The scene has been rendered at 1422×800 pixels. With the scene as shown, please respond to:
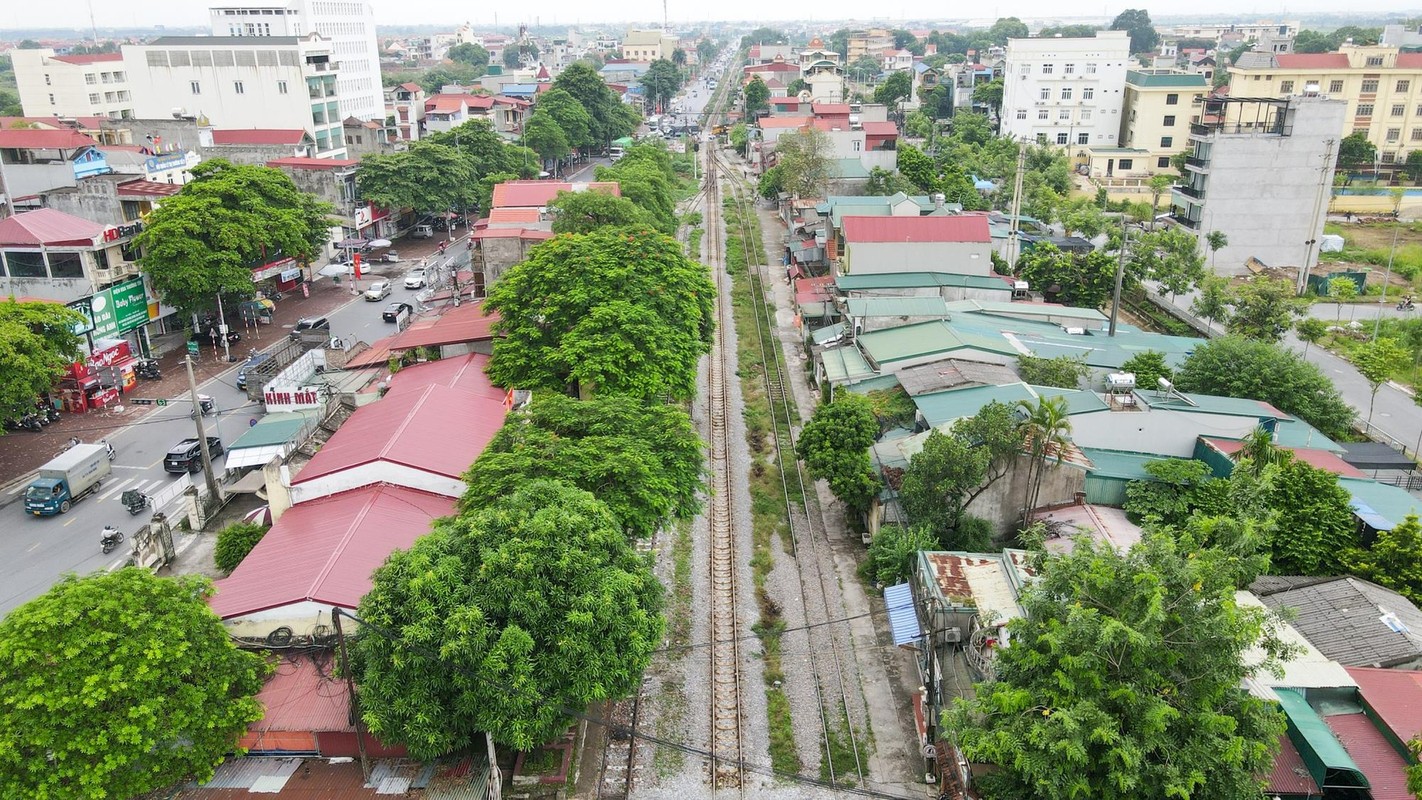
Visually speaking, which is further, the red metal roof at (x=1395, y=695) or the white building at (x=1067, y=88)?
the white building at (x=1067, y=88)

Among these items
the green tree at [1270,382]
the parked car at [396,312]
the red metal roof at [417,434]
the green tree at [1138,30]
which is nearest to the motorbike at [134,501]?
the red metal roof at [417,434]

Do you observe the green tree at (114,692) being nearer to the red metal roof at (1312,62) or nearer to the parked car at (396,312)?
the parked car at (396,312)

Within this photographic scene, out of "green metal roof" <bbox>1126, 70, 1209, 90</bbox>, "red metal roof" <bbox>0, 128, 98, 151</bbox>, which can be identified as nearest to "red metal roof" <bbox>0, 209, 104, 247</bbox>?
"red metal roof" <bbox>0, 128, 98, 151</bbox>

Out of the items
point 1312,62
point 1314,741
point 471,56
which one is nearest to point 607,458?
point 1314,741

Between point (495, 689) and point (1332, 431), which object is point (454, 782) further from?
point (1332, 431)

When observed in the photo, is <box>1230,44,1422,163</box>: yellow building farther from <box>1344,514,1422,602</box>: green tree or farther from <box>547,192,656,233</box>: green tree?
<box>1344,514,1422,602</box>: green tree

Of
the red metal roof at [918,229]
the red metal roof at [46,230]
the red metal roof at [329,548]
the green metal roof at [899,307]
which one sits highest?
the red metal roof at [46,230]
